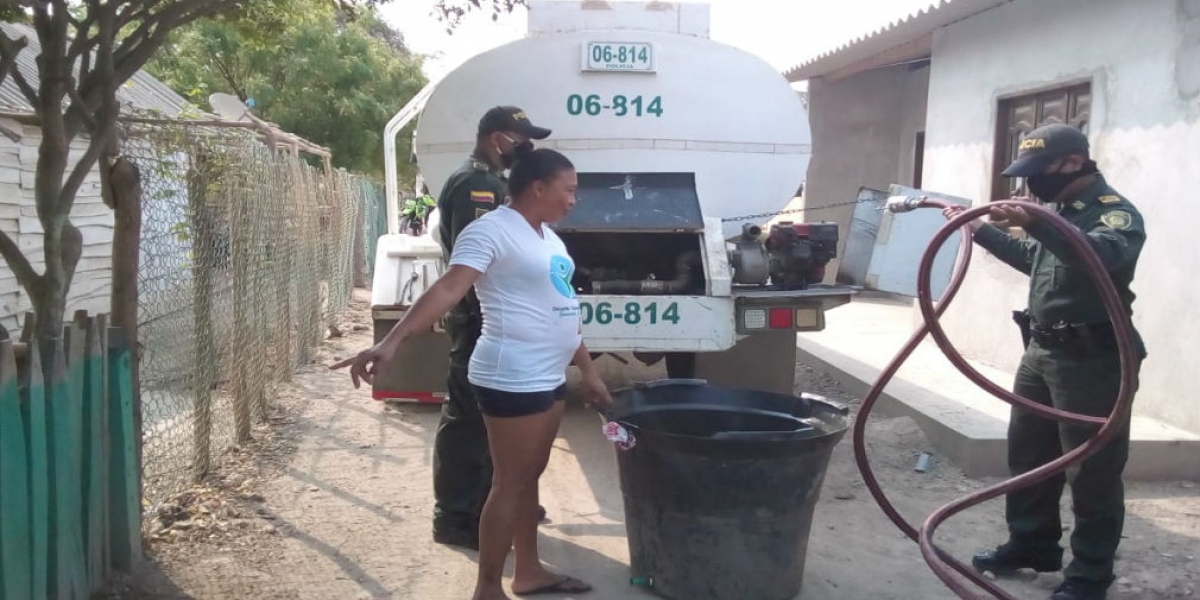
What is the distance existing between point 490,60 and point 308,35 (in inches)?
537

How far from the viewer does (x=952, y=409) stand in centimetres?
603

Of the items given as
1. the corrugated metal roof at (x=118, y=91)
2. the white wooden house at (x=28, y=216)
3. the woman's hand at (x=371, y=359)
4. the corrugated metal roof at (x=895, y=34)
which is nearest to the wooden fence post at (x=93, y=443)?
the woman's hand at (x=371, y=359)

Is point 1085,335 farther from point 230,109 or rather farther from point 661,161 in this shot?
point 230,109

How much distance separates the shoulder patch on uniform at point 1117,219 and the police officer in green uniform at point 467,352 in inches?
87.3

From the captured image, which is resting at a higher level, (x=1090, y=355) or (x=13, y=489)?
(x=1090, y=355)

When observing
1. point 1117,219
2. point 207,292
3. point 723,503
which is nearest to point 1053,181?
point 1117,219

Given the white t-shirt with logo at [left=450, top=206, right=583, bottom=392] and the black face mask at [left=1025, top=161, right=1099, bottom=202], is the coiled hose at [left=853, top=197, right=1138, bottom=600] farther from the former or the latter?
the white t-shirt with logo at [left=450, top=206, right=583, bottom=392]

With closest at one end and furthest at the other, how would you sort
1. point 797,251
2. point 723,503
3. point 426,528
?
point 723,503
point 426,528
point 797,251

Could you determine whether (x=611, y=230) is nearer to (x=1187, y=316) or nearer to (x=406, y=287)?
(x=406, y=287)

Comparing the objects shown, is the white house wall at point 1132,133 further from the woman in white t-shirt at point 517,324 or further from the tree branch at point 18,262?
the tree branch at point 18,262

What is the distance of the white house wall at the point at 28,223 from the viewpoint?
26.3ft

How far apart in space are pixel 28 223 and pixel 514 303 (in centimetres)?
699

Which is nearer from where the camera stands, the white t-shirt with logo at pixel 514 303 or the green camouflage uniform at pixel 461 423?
the white t-shirt with logo at pixel 514 303

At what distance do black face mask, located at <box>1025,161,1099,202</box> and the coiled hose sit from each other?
14.3 inches
